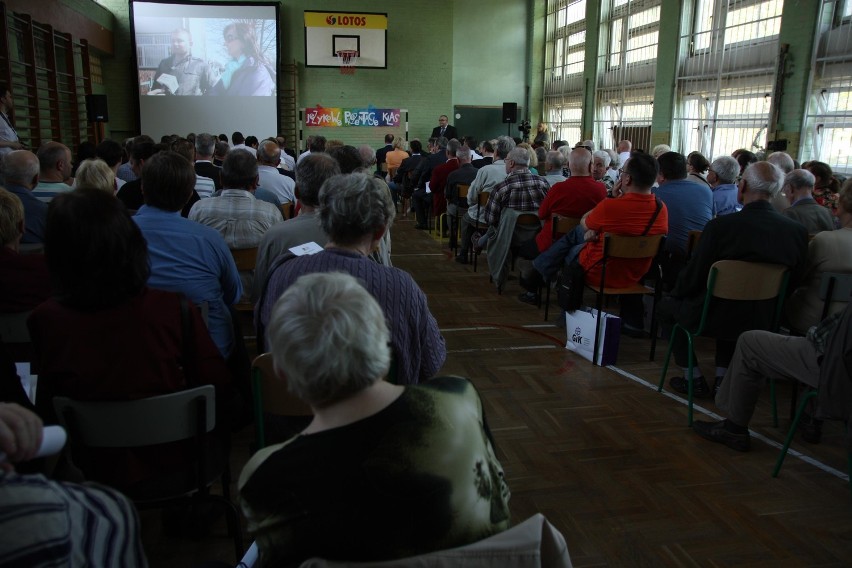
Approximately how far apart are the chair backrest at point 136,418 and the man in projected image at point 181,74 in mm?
13254

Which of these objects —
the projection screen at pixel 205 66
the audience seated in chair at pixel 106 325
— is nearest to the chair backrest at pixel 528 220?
the audience seated in chair at pixel 106 325

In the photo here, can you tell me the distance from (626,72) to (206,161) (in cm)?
934

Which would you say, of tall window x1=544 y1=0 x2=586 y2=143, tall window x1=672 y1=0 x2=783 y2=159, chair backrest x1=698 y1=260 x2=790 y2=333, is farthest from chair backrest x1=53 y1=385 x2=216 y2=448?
tall window x1=544 y1=0 x2=586 y2=143

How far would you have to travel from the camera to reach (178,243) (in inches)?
93.2

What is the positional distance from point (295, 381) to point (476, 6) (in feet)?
Result: 52.5

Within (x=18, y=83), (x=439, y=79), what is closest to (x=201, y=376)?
(x=18, y=83)

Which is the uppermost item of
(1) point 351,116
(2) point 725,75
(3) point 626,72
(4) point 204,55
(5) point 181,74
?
(4) point 204,55

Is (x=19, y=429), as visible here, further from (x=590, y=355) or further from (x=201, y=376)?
(x=590, y=355)

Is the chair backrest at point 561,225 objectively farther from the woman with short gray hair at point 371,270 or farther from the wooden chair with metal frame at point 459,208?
the woman with short gray hair at point 371,270

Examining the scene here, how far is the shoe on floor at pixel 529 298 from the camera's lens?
5.33 metres

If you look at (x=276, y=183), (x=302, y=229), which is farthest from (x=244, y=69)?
(x=302, y=229)

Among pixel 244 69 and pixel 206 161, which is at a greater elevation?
pixel 244 69

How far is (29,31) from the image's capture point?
872 cm

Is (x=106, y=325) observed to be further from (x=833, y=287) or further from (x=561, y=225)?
(x=561, y=225)
